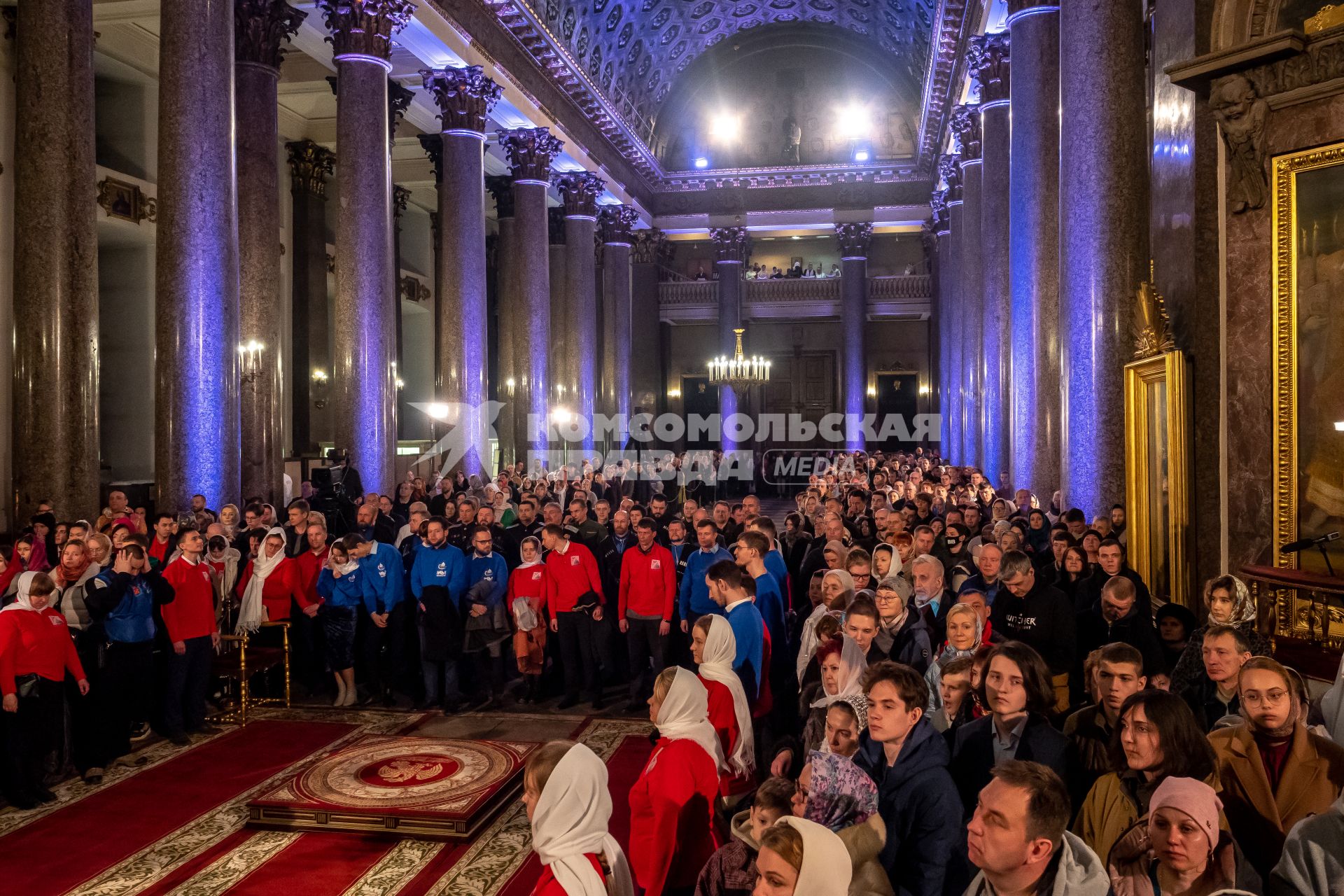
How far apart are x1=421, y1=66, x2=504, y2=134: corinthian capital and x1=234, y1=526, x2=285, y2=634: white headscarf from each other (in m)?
11.4

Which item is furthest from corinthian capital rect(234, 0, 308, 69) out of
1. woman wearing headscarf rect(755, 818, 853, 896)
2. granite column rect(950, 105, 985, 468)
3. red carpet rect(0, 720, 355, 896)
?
woman wearing headscarf rect(755, 818, 853, 896)

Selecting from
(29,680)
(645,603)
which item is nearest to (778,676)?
(645,603)

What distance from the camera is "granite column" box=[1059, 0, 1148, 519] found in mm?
8867

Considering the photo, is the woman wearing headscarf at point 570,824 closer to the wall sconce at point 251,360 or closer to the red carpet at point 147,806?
the red carpet at point 147,806

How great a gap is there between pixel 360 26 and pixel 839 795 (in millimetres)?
14216

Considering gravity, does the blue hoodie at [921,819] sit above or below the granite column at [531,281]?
below

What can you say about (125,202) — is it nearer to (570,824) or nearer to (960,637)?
(960,637)

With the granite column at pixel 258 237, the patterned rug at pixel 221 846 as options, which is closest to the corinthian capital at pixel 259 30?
the granite column at pixel 258 237

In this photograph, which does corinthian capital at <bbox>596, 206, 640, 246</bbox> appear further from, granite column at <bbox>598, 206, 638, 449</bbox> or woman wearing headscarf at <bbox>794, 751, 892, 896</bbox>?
woman wearing headscarf at <bbox>794, 751, 892, 896</bbox>

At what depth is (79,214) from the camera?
10461mm

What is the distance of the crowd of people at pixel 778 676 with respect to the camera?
312 centimetres

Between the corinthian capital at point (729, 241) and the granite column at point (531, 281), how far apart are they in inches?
460

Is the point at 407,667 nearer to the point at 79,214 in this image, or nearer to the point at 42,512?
the point at 42,512

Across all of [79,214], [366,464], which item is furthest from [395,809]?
[366,464]
